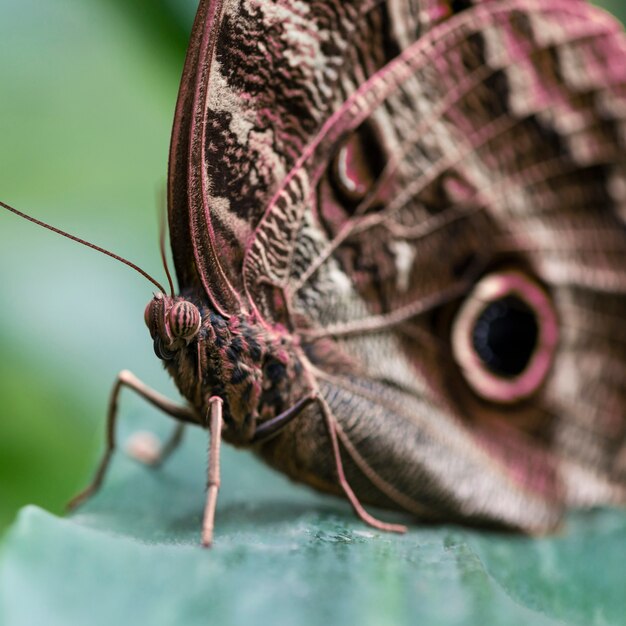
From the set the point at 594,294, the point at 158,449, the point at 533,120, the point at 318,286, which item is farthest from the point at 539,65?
the point at 158,449

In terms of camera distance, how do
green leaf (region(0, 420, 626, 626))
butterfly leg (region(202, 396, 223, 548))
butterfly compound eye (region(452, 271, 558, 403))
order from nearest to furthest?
green leaf (region(0, 420, 626, 626)), butterfly leg (region(202, 396, 223, 548)), butterfly compound eye (region(452, 271, 558, 403))

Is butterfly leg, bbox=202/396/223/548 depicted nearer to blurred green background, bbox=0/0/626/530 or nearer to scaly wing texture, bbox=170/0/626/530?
scaly wing texture, bbox=170/0/626/530

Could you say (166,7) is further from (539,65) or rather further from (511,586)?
(511,586)

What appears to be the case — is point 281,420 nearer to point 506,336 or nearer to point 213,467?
point 213,467

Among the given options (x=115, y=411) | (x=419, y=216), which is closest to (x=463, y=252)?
(x=419, y=216)

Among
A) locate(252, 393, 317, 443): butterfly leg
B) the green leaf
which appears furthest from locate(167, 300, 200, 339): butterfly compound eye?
the green leaf

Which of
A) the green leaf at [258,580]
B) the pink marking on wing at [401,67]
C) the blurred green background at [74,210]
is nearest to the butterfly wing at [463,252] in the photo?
the pink marking on wing at [401,67]
